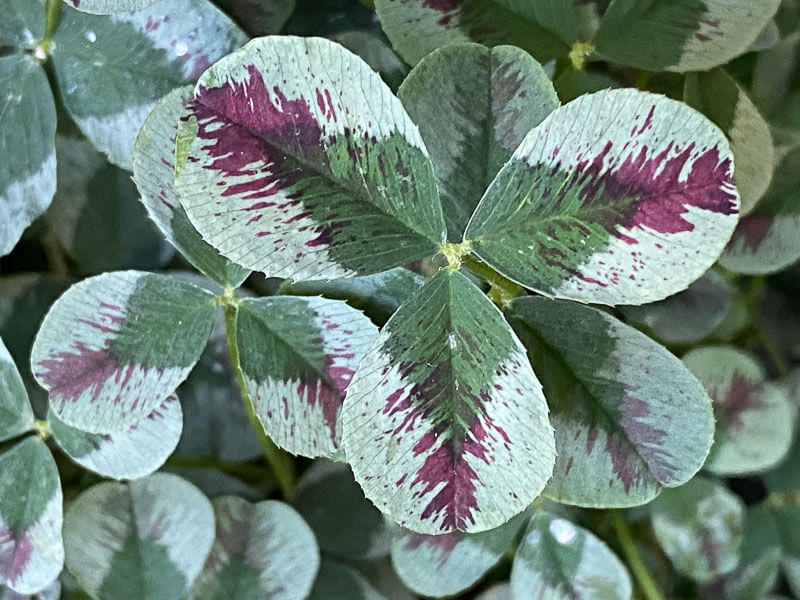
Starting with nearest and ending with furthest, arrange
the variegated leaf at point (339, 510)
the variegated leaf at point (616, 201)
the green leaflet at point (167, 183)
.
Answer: the variegated leaf at point (616, 201), the green leaflet at point (167, 183), the variegated leaf at point (339, 510)

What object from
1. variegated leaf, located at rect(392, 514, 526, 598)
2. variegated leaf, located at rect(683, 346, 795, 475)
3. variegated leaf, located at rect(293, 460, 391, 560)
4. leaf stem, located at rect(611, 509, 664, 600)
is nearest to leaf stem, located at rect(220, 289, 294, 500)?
variegated leaf, located at rect(293, 460, 391, 560)

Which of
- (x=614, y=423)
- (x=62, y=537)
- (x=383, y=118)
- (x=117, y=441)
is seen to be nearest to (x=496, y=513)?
(x=614, y=423)

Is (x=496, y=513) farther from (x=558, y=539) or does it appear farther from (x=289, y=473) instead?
(x=289, y=473)

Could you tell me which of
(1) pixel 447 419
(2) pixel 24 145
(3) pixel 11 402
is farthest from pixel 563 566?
(2) pixel 24 145

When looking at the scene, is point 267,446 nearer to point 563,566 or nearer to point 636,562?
point 563,566

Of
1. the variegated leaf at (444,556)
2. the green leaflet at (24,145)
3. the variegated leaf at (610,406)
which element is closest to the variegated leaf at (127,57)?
the green leaflet at (24,145)

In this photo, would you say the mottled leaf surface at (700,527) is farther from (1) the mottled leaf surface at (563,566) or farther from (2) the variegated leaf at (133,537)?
(2) the variegated leaf at (133,537)

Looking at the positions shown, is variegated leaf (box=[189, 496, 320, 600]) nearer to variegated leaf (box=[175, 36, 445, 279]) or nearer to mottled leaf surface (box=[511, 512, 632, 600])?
mottled leaf surface (box=[511, 512, 632, 600])
